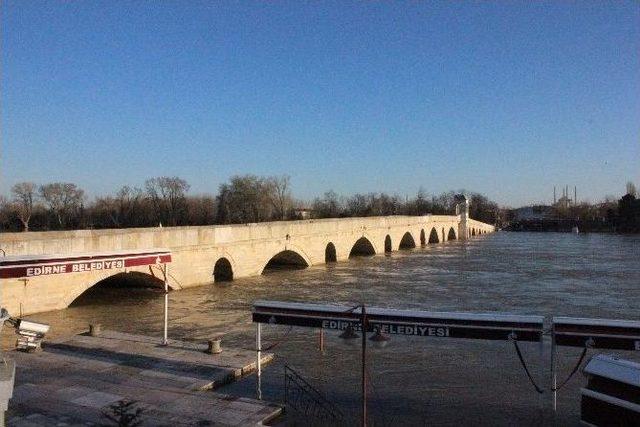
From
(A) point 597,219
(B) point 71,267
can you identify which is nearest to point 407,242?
(B) point 71,267

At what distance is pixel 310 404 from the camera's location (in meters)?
12.5

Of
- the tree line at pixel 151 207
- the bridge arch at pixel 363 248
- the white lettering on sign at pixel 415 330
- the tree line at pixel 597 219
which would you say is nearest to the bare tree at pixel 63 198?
the tree line at pixel 151 207

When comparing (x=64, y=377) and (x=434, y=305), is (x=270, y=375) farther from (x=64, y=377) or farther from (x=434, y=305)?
(x=434, y=305)

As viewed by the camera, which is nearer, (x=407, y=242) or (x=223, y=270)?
(x=223, y=270)

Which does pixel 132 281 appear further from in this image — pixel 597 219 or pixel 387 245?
pixel 597 219

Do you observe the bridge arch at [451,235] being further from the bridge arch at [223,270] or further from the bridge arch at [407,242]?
the bridge arch at [223,270]

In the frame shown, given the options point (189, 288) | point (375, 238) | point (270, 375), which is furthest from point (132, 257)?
A: point (375, 238)

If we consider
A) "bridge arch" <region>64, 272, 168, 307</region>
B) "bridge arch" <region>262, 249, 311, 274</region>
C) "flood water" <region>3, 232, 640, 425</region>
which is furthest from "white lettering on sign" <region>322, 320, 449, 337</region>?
"bridge arch" <region>262, 249, 311, 274</region>

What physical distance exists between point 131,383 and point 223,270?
79.5ft

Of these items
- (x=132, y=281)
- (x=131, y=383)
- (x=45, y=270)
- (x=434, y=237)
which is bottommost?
(x=131, y=383)

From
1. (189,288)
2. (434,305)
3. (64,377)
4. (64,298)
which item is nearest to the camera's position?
(64,377)

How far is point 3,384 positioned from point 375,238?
191ft

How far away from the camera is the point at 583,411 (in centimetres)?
1027

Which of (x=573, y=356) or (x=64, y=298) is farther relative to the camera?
(x=64, y=298)
